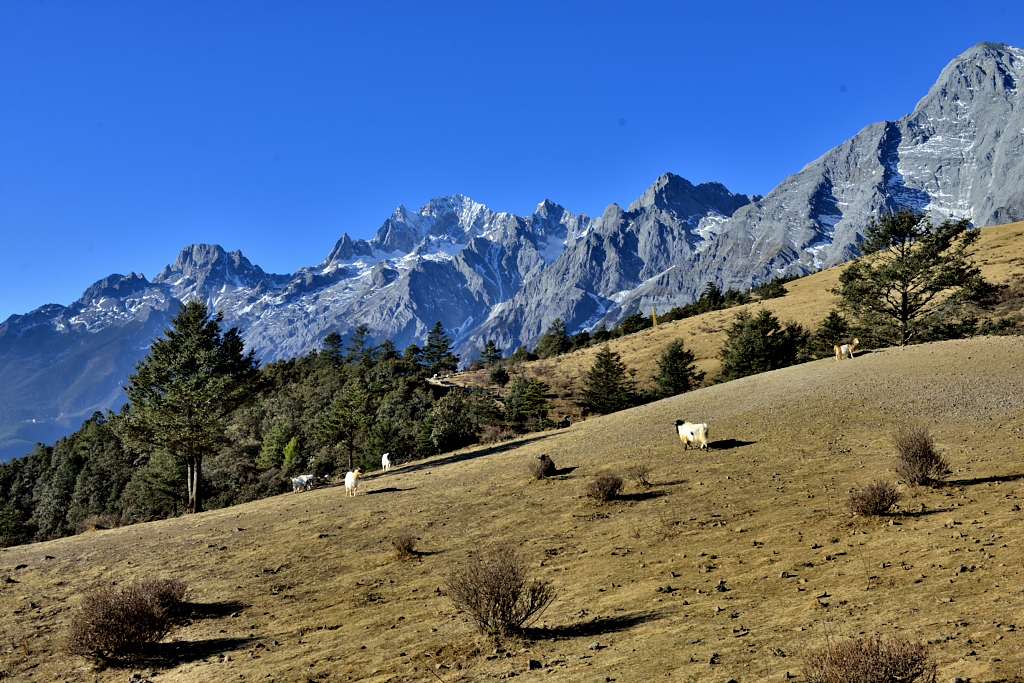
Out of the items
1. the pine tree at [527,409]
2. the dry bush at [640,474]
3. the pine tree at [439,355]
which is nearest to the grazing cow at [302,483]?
the pine tree at [527,409]

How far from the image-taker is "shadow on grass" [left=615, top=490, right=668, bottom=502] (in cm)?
1685

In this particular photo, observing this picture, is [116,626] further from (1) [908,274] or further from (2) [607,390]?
(2) [607,390]

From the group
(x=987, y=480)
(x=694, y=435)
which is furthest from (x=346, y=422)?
(x=987, y=480)

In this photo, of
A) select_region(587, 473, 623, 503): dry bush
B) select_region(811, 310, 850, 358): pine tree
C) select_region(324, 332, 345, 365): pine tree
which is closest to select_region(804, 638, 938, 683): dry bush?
select_region(587, 473, 623, 503): dry bush

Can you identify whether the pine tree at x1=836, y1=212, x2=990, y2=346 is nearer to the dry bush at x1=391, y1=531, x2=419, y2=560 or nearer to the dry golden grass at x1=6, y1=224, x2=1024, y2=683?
the dry golden grass at x1=6, y1=224, x2=1024, y2=683

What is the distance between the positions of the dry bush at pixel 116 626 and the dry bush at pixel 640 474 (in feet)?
42.0

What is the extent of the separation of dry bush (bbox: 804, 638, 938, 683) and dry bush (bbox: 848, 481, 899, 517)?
7.09 meters

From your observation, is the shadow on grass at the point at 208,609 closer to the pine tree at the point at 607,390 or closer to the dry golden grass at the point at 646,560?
the dry golden grass at the point at 646,560

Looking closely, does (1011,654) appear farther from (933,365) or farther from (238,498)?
(238,498)

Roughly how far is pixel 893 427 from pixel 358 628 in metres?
18.7

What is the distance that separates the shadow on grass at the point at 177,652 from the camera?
10883 millimetres

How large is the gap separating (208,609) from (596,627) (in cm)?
943

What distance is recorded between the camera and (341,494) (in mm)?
26984

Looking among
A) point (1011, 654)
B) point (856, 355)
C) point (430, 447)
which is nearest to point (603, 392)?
point (430, 447)
